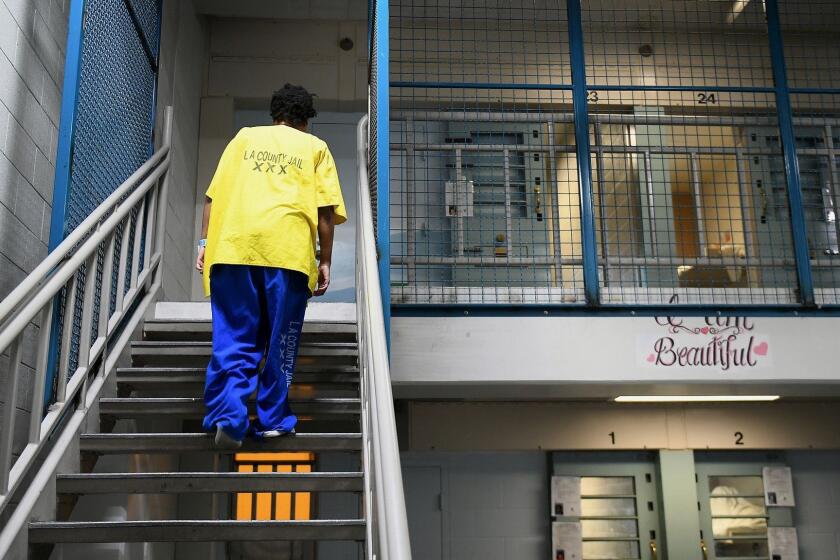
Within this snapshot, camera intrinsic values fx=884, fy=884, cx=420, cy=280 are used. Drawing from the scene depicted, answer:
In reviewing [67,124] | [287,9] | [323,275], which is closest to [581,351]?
[323,275]

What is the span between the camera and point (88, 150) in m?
3.49

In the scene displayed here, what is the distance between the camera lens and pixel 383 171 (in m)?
3.40

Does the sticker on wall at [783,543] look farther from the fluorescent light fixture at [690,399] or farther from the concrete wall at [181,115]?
the concrete wall at [181,115]

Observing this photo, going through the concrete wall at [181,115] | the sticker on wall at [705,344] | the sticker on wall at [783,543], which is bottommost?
the sticker on wall at [783,543]

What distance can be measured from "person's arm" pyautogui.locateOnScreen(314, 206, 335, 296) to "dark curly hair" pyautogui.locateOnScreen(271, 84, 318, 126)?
0.36 meters

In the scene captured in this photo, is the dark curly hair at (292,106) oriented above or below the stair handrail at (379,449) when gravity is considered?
above

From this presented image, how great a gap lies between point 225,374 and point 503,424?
4.23 meters

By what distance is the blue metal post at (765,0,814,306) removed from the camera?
4.60 metres

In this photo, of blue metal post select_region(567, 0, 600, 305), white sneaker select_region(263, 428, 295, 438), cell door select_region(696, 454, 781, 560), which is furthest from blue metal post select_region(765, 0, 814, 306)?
white sneaker select_region(263, 428, 295, 438)

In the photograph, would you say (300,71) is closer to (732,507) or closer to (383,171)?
(383,171)

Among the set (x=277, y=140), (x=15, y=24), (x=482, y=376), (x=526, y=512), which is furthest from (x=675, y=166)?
(x=15, y=24)

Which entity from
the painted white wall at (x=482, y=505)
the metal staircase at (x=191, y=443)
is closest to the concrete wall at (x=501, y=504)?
the painted white wall at (x=482, y=505)

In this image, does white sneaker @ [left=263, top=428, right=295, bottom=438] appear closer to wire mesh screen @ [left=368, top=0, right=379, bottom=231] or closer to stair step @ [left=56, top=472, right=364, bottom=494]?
stair step @ [left=56, top=472, right=364, bottom=494]

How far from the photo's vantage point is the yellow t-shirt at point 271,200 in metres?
2.95
